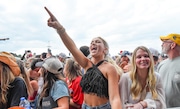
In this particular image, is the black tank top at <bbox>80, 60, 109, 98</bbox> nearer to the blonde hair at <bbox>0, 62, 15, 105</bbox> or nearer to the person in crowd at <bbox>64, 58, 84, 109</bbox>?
the blonde hair at <bbox>0, 62, 15, 105</bbox>

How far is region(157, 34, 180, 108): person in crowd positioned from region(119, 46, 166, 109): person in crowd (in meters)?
Answer: 0.56

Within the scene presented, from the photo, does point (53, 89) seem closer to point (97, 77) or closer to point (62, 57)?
point (97, 77)

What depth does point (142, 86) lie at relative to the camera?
286 cm

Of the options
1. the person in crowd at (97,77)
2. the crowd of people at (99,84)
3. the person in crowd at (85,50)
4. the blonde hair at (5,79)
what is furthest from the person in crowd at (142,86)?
the person in crowd at (85,50)

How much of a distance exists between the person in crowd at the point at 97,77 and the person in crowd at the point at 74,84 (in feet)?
3.80

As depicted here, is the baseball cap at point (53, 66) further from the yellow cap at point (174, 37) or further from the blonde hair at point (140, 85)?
the yellow cap at point (174, 37)

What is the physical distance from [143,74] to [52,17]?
1213 mm

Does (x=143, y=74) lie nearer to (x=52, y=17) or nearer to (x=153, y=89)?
(x=153, y=89)

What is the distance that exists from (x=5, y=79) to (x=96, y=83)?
0.99 m

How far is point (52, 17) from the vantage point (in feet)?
9.57

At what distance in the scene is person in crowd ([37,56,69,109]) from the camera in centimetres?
309

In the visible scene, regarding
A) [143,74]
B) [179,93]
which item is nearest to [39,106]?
[143,74]

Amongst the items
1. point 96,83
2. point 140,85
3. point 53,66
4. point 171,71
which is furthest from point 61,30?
point 171,71

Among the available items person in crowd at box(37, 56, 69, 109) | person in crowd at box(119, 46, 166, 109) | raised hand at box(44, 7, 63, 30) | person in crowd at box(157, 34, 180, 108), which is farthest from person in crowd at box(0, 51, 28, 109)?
person in crowd at box(157, 34, 180, 108)
